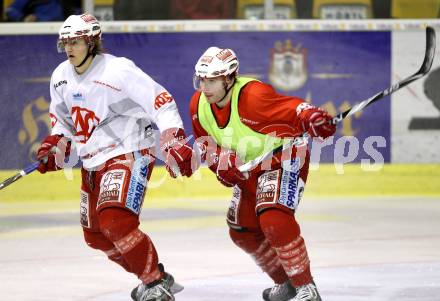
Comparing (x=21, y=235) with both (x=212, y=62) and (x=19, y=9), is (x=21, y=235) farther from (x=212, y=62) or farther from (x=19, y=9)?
(x=212, y=62)

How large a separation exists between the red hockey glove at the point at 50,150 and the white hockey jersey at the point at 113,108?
17 centimetres

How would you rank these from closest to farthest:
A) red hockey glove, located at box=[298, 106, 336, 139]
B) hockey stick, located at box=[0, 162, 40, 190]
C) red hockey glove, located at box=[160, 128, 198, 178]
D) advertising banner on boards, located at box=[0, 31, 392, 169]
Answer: red hockey glove, located at box=[298, 106, 336, 139] → red hockey glove, located at box=[160, 128, 198, 178] → hockey stick, located at box=[0, 162, 40, 190] → advertising banner on boards, located at box=[0, 31, 392, 169]

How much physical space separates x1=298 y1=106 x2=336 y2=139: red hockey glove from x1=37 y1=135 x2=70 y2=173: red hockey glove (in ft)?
3.82

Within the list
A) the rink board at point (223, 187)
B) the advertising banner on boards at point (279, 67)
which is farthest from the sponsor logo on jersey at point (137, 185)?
the advertising banner on boards at point (279, 67)

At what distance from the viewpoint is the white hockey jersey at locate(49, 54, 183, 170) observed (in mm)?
5445

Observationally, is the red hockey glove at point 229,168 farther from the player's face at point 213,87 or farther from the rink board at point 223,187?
the rink board at point 223,187

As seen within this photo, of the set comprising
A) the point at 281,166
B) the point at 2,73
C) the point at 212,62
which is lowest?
the point at 2,73

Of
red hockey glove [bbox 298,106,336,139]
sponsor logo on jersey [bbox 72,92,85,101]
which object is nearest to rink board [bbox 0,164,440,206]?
sponsor logo on jersey [bbox 72,92,85,101]

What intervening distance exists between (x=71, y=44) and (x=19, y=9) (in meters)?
4.03

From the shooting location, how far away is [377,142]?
9.46m

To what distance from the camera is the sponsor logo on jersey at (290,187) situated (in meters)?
5.26

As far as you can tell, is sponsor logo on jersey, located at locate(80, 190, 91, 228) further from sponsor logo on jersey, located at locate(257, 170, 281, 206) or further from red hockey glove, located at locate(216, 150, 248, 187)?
sponsor logo on jersey, located at locate(257, 170, 281, 206)

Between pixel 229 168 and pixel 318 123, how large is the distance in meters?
0.49

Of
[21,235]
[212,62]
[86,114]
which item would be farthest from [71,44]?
[21,235]
